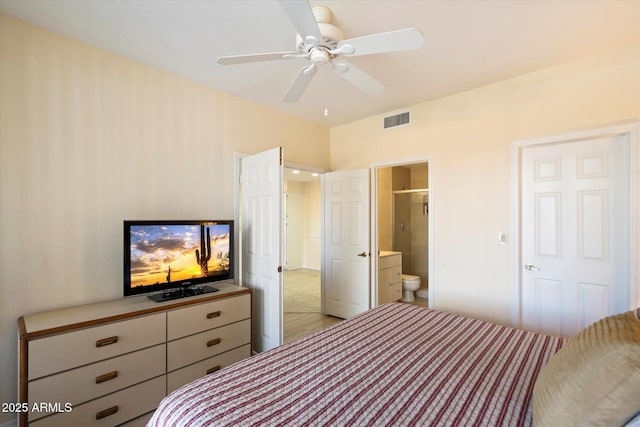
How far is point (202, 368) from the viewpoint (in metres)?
2.27

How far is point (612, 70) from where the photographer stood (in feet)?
7.41

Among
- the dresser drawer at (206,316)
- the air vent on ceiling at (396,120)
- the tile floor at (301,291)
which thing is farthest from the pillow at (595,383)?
the tile floor at (301,291)

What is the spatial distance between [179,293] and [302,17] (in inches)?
86.7

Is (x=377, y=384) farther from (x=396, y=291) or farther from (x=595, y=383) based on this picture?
(x=396, y=291)

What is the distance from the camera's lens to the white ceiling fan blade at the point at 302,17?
122 cm

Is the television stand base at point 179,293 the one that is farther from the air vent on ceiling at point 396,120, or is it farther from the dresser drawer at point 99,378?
the air vent on ceiling at point 396,120

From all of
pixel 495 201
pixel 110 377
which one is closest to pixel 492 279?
pixel 495 201

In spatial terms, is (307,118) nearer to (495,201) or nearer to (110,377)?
(495,201)

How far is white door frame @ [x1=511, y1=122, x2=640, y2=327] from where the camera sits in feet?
6.98

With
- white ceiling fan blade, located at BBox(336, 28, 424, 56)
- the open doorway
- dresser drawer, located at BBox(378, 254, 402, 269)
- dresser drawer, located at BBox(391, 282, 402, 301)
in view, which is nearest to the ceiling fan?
white ceiling fan blade, located at BBox(336, 28, 424, 56)

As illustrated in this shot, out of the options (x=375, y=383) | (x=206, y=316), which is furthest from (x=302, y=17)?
(x=206, y=316)

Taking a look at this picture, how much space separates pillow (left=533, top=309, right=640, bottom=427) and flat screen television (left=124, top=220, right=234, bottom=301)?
92.7 inches

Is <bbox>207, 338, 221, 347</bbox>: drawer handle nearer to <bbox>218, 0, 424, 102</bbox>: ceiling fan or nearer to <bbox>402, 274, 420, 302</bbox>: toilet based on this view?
<bbox>218, 0, 424, 102</bbox>: ceiling fan

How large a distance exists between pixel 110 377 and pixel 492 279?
3255 mm
